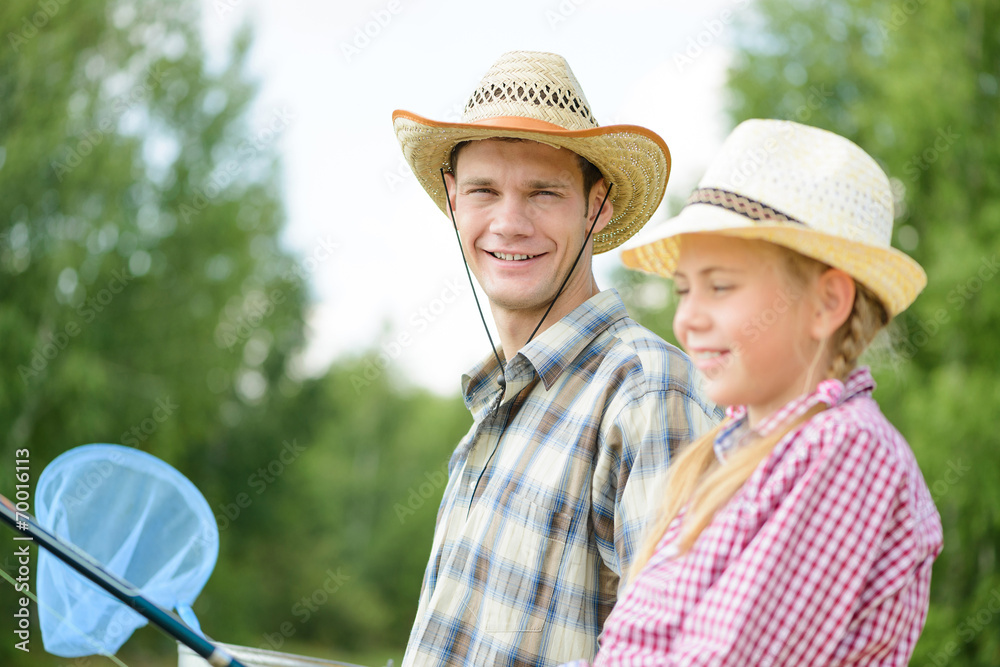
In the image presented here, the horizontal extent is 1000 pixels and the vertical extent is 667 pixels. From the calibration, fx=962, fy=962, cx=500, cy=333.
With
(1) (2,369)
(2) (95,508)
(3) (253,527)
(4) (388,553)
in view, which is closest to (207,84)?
(1) (2,369)

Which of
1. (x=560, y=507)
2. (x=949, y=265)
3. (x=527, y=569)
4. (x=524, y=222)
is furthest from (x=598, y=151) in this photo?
(x=949, y=265)

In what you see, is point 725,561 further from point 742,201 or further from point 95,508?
point 95,508

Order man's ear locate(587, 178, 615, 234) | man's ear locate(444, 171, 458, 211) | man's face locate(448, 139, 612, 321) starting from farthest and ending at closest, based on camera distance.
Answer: man's ear locate(444, 171, 458, 211), man's ear locate(587, 178, 615, 234), man's face locate(448, 139, 612, 321)

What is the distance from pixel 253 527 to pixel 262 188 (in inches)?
247

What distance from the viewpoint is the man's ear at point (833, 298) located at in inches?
52.3

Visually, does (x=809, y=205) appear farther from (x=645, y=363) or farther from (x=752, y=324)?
(x=645, y=363)

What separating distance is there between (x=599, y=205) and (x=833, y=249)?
4.11ft

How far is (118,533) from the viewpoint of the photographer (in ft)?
6.97

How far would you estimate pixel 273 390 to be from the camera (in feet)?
59.4

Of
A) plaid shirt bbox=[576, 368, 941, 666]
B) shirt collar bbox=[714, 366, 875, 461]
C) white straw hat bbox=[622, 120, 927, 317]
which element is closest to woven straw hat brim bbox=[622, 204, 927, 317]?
A: white straw hat bbox=[622, 120, 927, 317]

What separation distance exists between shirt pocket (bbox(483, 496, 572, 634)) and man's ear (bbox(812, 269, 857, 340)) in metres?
0.79

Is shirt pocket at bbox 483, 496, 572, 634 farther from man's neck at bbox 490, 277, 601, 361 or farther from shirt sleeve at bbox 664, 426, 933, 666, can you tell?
shirt sleeve at bbox 664, 426, 933, 666

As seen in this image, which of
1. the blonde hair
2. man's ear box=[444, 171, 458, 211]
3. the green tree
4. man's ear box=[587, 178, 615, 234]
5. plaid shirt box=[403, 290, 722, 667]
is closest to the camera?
the blonde hair

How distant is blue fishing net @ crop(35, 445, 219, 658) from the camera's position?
6.39 feet
